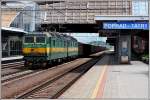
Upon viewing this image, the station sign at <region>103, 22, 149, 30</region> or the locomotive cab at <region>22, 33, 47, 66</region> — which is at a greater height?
A: the station sign at <region>103, 22, 149, 30</region>

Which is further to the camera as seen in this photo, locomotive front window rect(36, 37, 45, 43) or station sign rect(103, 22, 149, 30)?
station sign rect(103, 22, 149, 30)

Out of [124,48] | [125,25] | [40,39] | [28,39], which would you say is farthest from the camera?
[124,48]

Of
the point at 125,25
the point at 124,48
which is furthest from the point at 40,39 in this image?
the point at 124,48

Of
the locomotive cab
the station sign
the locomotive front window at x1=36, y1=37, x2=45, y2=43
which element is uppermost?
the station sign

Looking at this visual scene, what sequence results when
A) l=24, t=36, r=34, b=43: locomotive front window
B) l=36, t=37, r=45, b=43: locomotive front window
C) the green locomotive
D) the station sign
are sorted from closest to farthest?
the green locomotive < l=36, t=37, r=45, b=43: locomotive front window < l=24, t=36, r=34, b=43: locomotive front window < the station sign

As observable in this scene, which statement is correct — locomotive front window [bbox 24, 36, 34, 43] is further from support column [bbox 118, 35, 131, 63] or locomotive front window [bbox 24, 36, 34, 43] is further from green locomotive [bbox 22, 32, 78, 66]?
support column [bbox 118, 35, 131, 63]

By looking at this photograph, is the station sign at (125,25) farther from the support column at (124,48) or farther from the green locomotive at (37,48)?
the green locomotive at (37,48)

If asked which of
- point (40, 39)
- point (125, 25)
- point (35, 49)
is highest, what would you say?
point (125, 25)

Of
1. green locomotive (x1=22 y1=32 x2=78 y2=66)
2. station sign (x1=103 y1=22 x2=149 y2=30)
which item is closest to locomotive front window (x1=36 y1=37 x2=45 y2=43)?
green locomotive (x1=22 y1=32 x2=78 y2=66)

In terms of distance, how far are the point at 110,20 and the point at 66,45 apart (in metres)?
9.01

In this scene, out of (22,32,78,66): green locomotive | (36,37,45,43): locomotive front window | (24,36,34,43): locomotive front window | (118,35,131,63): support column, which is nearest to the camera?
(22,32,78,66): green locomotive

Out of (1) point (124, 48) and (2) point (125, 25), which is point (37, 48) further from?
(1) point (124, 48)

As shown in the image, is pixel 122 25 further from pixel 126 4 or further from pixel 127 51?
pixel 126 4

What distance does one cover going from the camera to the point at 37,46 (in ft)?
104
